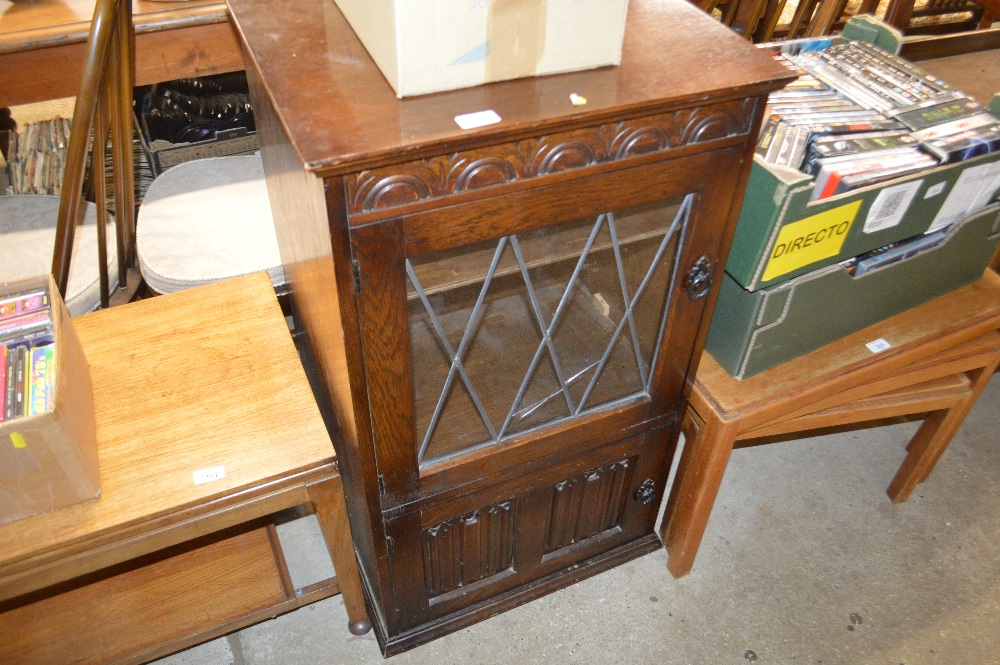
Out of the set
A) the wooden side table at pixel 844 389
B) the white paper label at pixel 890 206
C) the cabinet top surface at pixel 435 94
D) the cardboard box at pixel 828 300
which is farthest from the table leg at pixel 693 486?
the cabinet top surface at pixel 435 94

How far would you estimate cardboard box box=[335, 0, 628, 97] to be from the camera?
0.73 meters

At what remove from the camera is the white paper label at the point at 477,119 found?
75 centimetres

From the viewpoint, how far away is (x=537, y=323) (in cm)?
101

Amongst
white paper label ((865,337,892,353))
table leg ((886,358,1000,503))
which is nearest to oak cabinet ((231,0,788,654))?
white paper label ((865,337,892,353))

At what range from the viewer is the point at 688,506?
4.59 ft

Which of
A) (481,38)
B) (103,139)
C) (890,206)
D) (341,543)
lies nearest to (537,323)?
(481,38)

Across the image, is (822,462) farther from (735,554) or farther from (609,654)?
(609,654)

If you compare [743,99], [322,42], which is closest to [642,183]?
[743,99]

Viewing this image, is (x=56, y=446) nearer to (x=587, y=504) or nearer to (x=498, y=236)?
(x=498, y=236)

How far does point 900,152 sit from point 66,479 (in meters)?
1.24

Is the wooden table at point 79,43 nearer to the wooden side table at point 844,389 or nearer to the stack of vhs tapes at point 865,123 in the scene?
the stack of vhs tapes at point 865,123

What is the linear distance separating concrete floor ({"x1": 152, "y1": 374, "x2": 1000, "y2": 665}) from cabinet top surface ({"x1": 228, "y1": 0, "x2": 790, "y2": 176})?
1.03m

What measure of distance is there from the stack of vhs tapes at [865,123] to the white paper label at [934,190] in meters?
0.04

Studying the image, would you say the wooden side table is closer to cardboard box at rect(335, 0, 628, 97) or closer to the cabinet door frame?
the cabinet door frame
